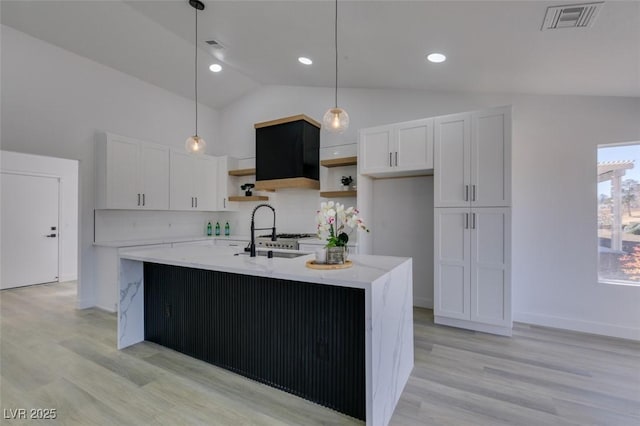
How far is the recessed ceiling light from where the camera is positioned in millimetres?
2796

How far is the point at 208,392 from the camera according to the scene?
2.10 metres

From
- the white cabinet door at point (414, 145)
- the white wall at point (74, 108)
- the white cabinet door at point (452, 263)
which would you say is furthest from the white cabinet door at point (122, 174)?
the white cabinet door at point (452, 263)

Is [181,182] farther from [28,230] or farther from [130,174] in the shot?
[28,230]

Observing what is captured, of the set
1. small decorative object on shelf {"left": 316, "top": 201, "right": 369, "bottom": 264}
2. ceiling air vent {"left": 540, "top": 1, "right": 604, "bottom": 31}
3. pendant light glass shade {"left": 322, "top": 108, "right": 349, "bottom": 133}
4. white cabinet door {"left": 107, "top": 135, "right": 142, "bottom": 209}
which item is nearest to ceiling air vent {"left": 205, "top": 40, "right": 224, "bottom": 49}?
white cabinet door {"left": 107, "top": 135, "right": 142, "bottom": 209}

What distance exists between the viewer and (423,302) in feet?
13.1

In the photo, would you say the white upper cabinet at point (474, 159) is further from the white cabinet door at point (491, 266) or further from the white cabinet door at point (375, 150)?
the white cabinet door at point (375, 150)

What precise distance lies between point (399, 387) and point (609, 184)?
10.2 feet

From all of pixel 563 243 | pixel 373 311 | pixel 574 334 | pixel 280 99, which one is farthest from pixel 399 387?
pixel 280 99

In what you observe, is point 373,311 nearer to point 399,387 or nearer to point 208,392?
point 399,387

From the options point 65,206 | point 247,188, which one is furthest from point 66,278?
point 247,188

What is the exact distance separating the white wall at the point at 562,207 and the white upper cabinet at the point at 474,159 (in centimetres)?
56

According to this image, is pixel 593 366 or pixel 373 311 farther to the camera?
pixel 593 366

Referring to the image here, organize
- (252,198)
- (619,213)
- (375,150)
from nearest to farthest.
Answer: (619,213) → (375,150) → (252,198)

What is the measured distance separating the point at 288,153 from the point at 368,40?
1965 millimetres
